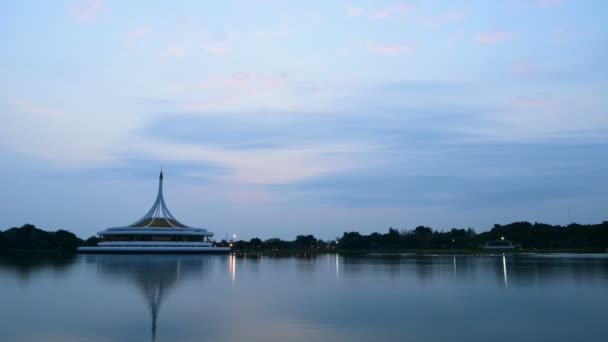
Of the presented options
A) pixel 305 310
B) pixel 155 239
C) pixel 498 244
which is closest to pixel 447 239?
pixel 498 244

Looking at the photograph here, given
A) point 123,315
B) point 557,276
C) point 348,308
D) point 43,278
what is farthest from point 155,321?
point 557,276

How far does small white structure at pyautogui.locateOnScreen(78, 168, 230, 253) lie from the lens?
289 ft

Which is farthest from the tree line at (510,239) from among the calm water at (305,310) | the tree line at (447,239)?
the calm water at (305,310)

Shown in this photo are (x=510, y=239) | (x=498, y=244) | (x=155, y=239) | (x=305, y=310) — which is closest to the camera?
(x=305, y=310)

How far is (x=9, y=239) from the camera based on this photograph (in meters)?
99.7

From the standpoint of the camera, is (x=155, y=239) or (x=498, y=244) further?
(x=498, y=244)

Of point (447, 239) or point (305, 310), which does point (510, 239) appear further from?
point (305, 310)

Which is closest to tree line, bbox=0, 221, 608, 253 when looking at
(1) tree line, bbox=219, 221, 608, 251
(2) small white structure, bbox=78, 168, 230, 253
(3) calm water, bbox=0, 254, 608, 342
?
(1) tree line, bbox=219, 221, 608, 251

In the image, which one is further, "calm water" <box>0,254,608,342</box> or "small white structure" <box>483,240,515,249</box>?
"small white structure" <box>483,240,515,249</box>

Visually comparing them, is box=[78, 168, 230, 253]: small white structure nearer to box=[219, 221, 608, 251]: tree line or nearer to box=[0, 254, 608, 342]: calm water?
box=[219, 221, 608, 251]: tree line

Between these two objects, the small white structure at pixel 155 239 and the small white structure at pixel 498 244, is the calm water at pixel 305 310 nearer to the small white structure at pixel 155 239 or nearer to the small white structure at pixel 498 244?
the small white structure at pixel 155 239

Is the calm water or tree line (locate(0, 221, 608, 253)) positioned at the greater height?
tree line (locate(0, 221, 608, 253))

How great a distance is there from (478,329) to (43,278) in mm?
26257

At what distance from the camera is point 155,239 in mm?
91562
